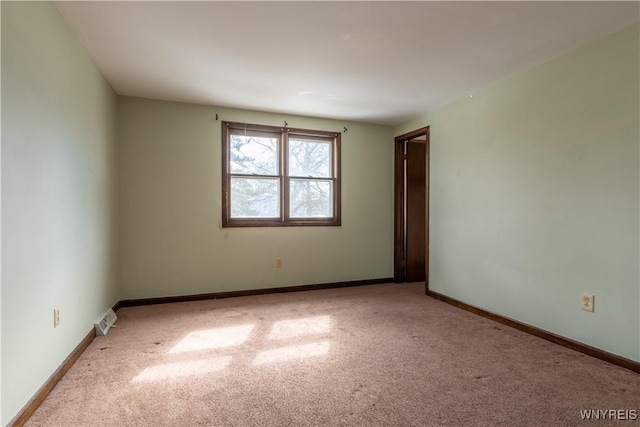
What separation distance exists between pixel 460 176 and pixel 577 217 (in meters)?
1.28

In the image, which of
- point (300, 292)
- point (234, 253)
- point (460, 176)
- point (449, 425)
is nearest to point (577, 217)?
point (460, 176)

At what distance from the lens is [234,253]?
3971 millimetres

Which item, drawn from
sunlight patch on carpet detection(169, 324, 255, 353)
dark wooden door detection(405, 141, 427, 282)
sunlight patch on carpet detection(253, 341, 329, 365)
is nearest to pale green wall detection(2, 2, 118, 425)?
sunlight patch on carpet detection(169, 324, 255, 353)

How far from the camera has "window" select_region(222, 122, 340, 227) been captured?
4.00 metres

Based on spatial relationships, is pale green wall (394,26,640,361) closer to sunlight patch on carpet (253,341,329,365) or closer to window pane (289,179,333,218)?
window pane (289,179,333,218)

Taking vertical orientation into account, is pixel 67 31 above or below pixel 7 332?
above

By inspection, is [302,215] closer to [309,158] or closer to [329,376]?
[309,158]

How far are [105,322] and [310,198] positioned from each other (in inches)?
100

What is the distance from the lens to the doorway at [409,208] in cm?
471

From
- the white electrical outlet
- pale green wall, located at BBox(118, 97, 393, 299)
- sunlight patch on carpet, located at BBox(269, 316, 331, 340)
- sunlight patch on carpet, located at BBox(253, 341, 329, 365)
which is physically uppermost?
pale green wall, located at BBox(118, 97, 393, 299)

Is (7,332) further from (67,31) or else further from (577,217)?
(577,217)

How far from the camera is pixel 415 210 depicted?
4.83m

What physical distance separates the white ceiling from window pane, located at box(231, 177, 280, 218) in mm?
1052

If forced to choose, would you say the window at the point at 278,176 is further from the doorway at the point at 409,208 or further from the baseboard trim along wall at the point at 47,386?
the baseboard trim along wall at the point at 47,386
